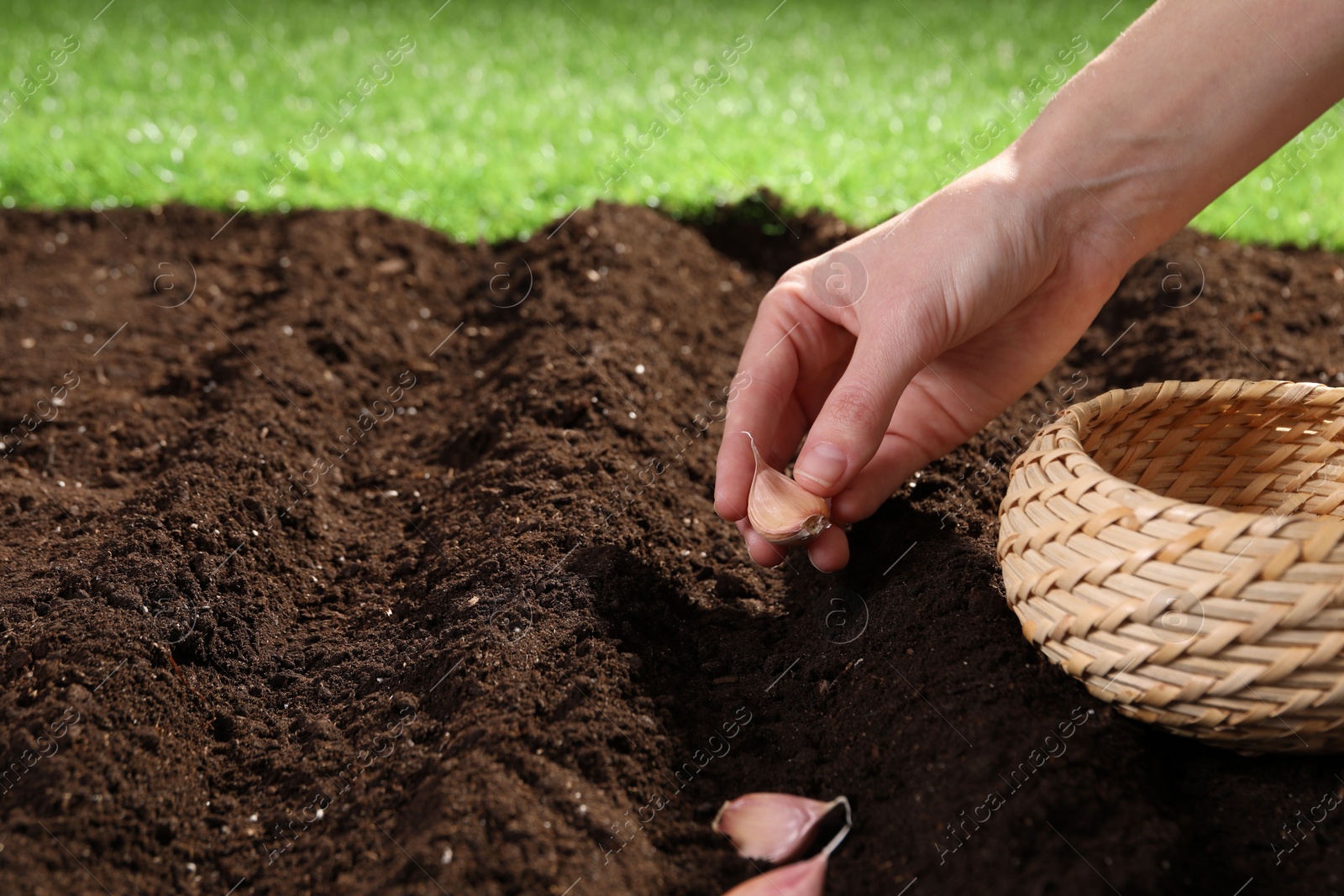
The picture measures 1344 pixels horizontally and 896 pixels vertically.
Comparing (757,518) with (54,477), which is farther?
(54,477)

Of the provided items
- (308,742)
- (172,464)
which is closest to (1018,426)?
(308,742)

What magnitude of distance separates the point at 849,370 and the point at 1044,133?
0.61m

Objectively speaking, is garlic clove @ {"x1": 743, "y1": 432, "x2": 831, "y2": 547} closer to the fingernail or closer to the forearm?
the fingernail

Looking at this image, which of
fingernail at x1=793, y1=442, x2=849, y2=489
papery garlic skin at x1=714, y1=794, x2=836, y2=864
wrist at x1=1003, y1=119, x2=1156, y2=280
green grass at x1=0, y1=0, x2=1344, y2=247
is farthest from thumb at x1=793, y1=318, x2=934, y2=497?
green grass at x1=0, y1=0, x2=1344, y2=247

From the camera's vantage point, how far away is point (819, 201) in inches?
135

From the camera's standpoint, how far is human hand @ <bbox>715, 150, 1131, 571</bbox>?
1638 millimetres

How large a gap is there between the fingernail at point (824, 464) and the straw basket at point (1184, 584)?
27cm

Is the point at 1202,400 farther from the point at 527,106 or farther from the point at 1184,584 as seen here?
the point at 527,106

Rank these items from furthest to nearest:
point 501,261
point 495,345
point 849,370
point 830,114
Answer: point 830,114, point 501,261, point 495,345, point 849,370

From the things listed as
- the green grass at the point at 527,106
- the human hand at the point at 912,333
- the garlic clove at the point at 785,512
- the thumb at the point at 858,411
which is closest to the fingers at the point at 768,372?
the human hand at the point at 912,333

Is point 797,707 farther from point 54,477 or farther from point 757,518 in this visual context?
point 54,477

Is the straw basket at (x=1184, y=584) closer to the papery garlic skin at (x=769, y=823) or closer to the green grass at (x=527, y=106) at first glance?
the papery garlic skin at (x=769, y=823)

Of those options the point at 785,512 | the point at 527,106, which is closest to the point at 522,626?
the point at 785,512

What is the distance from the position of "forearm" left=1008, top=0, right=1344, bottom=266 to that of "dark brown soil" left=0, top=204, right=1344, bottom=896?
634mm
